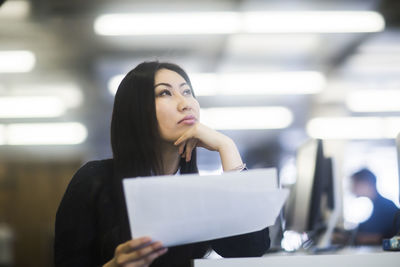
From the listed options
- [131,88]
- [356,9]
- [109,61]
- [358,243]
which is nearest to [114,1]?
[109,61]

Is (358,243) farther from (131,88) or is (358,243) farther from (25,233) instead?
(25,233)

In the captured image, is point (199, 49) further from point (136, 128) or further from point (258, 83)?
point (136, 128)

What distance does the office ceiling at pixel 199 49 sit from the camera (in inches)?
163

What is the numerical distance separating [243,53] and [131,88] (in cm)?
397

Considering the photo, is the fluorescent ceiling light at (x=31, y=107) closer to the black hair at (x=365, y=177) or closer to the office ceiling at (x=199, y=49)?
the office ceiling at (x=199, y=49)

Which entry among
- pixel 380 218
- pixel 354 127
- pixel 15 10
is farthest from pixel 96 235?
pixel 354 127

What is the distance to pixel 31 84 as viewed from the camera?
19.6 ft

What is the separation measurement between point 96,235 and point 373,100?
6.41 metres

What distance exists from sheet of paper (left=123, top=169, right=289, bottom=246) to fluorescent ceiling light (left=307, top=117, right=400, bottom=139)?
23.4ft

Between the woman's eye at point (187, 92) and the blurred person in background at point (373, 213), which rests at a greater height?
the woman's eye at point (187, 92)

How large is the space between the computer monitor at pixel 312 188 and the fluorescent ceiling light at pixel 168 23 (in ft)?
6.86

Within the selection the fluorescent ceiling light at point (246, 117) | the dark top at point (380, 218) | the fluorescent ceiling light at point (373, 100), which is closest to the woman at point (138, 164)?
the dark top at point (380, 218)

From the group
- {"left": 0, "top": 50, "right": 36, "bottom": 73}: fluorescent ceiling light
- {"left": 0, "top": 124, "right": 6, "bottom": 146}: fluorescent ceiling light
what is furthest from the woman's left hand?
{"left": 0, "top": 124, "right": 6, "bottom": 146}: fluorescent ceiling light

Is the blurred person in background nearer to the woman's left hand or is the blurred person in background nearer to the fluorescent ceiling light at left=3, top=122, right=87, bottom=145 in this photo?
the woman's left hand
